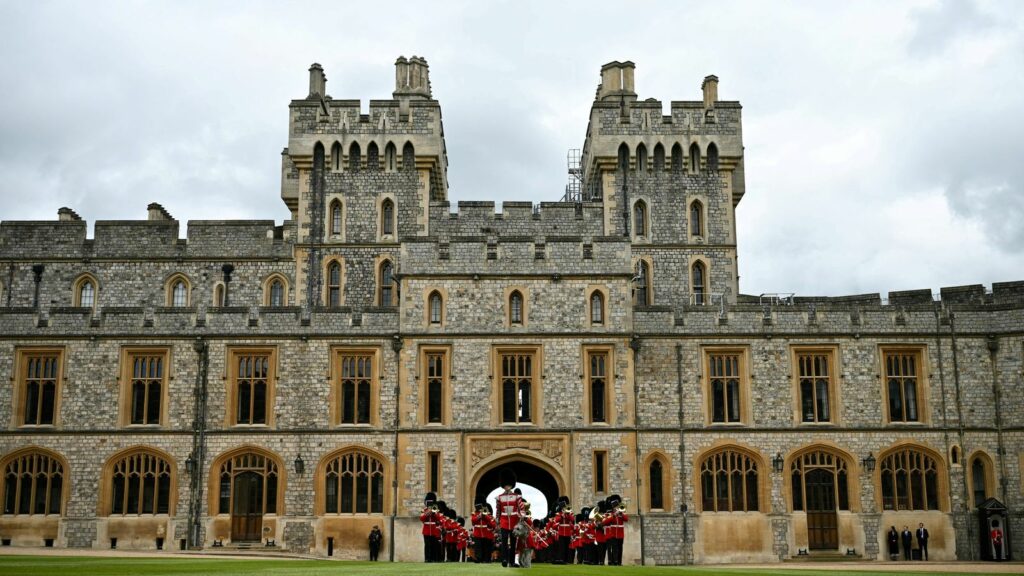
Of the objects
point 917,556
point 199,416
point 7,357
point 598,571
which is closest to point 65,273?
point 7,357

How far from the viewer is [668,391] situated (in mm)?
33406

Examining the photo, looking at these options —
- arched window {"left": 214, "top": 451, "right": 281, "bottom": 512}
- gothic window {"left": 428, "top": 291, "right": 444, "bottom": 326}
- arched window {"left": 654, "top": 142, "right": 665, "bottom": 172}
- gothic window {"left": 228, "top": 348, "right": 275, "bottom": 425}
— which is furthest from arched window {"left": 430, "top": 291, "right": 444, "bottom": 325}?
arched window {"left": 654, "top": 142, "right": 665, "bottom": 172}

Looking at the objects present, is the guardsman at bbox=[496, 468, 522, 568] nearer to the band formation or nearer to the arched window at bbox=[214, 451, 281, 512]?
the band formation

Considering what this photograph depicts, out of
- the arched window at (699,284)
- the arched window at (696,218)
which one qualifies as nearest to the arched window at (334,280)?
the arched window at (699,284)

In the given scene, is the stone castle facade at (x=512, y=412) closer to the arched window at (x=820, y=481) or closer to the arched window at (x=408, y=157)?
the arched window at (x=820, y=481)

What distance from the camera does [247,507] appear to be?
108 ft

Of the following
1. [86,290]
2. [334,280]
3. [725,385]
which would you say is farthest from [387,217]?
[725,385]

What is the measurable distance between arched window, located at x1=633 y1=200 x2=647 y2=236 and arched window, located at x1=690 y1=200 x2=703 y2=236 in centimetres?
175

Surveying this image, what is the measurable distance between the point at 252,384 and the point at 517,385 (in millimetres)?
8008

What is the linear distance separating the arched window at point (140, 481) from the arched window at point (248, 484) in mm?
1639

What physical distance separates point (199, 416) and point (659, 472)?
13873 millimetres

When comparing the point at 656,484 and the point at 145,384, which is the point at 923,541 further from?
the point at 145,384

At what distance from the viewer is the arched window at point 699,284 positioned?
40.5 m

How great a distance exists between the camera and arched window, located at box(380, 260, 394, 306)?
131ft
